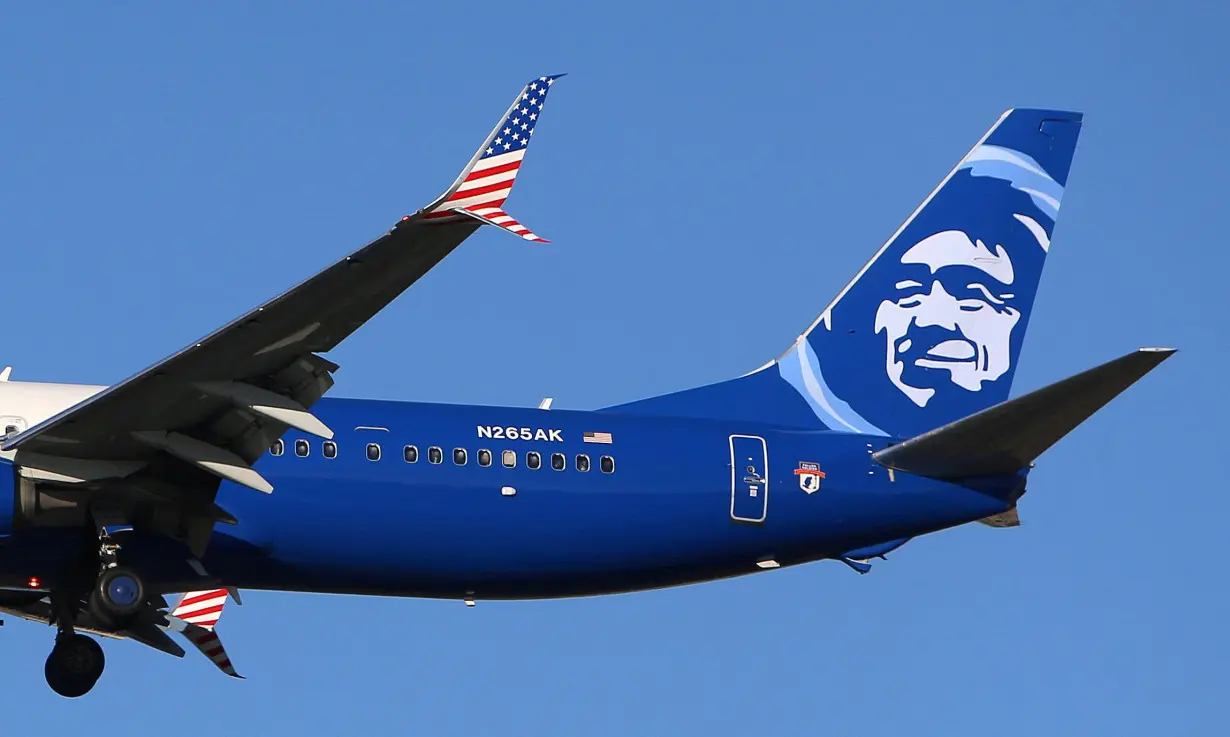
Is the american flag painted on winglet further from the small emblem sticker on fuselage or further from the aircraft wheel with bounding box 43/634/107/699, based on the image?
the small emblem sticker on fuselage

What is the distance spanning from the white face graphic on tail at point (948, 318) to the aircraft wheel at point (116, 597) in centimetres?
1185

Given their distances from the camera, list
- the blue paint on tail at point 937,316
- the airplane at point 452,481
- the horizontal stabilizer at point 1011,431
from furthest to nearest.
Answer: the blue paint on tail at point 937,316
the horizontal stabilizer at point 1011,431
the airplane at point 452,481

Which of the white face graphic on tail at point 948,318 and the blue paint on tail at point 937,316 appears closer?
the blue paint on tail at point 937,316

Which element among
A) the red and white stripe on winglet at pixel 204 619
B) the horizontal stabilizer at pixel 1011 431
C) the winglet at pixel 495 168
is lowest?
the red and white stripe on winglet at pixel 204 619

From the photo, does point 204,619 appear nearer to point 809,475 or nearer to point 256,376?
point 256,376

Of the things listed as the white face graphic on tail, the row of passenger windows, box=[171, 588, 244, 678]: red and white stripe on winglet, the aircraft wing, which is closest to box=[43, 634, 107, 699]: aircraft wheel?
box=[171, 588, 244, 678]: red and white stripe on winglet

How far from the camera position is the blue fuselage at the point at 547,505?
89.0ft

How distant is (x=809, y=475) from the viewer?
1140 inches

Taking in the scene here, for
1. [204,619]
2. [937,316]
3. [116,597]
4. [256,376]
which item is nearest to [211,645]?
[204,619]

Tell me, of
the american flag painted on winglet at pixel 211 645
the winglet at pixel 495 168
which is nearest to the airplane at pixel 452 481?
the american flag painted on winglet at pixel 211 645

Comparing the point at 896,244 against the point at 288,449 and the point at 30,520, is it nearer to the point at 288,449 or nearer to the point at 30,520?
the point at 288,449

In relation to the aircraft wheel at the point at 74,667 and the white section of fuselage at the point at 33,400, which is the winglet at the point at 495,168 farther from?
the aircraft wheel at the point at 74,667

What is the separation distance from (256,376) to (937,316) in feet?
39.5

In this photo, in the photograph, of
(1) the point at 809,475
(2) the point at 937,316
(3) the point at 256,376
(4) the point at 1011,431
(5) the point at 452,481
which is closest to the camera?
(3) the point at 256,376
